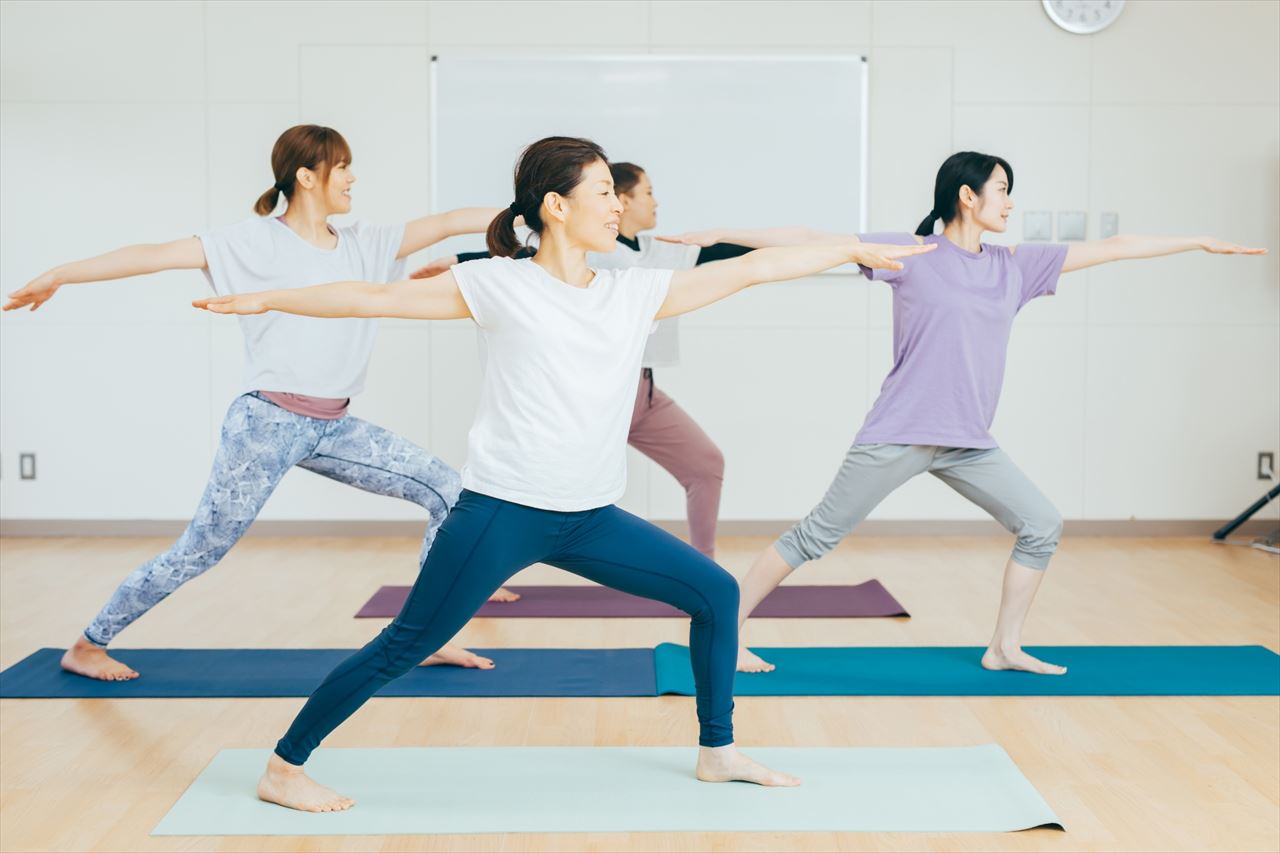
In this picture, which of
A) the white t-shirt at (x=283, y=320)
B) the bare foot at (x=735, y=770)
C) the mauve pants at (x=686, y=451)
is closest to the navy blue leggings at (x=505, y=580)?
the bare foot at (x=735, y=770)

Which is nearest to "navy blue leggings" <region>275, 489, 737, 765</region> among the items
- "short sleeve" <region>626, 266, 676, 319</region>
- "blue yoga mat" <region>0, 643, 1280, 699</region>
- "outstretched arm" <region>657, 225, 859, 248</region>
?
"short sleeve" <region>626, 266, 676, 319</region>

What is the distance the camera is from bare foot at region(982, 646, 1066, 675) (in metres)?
3.45

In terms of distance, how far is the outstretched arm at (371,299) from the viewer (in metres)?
2.31

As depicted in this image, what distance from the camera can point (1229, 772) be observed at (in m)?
2.70

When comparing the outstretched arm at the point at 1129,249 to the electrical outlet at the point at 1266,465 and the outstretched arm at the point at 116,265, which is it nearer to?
the outstretched arm at the point at 116,265

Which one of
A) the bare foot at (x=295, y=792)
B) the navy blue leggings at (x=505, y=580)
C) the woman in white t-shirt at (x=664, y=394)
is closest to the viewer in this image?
the navy blue leggings at (x=505, y=580)

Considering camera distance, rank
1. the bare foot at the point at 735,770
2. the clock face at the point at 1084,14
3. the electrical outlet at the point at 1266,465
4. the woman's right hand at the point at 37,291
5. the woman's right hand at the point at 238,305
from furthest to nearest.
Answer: the electrical outlet at the point at 1266,465
the clock face at the point at 1084,14
the woman's right hand at the point at 37,291
the bare foot at the point at 735,770
the woman's right hand at the point at 238,305

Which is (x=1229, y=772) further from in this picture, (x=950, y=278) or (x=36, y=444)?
(x=36, y=444)

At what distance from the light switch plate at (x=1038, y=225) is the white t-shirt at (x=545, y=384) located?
3598 mm

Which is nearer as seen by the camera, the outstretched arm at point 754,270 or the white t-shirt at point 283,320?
the outstretched arm at point 754,270

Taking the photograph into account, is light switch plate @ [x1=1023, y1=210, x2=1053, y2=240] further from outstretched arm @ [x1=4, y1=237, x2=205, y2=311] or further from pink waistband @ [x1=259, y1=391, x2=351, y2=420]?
outstretched arm @ [x1=4, y1=237, x2=205, y2=311]

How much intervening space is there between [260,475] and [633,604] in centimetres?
150

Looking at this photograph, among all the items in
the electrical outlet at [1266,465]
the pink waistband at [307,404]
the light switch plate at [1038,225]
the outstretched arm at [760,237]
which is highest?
the light switch plate at [1038,225]

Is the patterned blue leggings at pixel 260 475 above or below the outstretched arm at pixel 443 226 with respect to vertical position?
below
